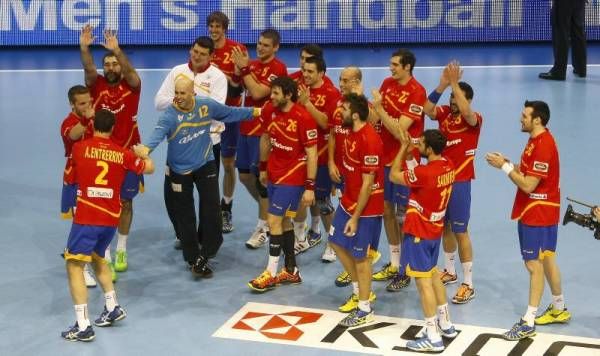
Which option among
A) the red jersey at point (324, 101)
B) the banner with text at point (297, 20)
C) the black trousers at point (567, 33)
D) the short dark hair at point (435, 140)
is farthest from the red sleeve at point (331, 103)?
A: the banner with text at point (297, 20)

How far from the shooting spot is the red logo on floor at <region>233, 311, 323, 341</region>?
375 inches

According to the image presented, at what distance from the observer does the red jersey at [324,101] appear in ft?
35.7

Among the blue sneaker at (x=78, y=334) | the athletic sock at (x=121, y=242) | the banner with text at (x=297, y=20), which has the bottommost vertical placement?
the blue sneaker at (x=78, y=334)

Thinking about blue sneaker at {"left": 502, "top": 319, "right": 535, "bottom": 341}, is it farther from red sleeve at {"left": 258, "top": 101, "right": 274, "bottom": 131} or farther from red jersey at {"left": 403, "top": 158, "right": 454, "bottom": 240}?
red sleeve at {"left": 258, "top": 101, "right": 274, "bottom": 131}

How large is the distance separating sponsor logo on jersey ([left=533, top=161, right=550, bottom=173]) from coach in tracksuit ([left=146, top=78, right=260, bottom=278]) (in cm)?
318

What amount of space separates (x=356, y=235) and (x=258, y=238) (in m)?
2.56

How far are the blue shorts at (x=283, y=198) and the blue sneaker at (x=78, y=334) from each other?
89.0 inches

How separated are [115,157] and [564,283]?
4639 millimetres

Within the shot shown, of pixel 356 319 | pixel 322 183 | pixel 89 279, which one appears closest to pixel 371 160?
pixel 356 319

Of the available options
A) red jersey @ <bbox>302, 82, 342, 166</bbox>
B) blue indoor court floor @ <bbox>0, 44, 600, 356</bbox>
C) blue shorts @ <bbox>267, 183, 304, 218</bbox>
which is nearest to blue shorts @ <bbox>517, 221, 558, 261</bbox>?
blue indoor court floor @ <bbox>0, 44, 600, 356</bbox>

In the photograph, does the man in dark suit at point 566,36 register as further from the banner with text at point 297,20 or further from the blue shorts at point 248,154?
the blue shorts at point 248,154

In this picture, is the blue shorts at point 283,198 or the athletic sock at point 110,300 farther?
the blue shorts at point 283,198

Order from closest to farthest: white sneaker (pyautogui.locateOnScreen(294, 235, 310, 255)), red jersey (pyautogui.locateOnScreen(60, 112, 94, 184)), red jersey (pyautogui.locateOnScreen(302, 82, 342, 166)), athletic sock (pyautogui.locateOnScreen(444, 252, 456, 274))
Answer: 1. red jersey (pyautogui.locateOnScreen(60, 112, 94, 184))
2. athletic sock (pyautogui.locateOnScreen(444, 252, 456, 274))
3. red jersey (pyautogui.locateOnScreen(302, 82, 342, 166))
4. white sneaker (pyautogui.locateOnScreen(294, 235, 310, 255))

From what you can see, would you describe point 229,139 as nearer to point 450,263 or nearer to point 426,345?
point 450,263
